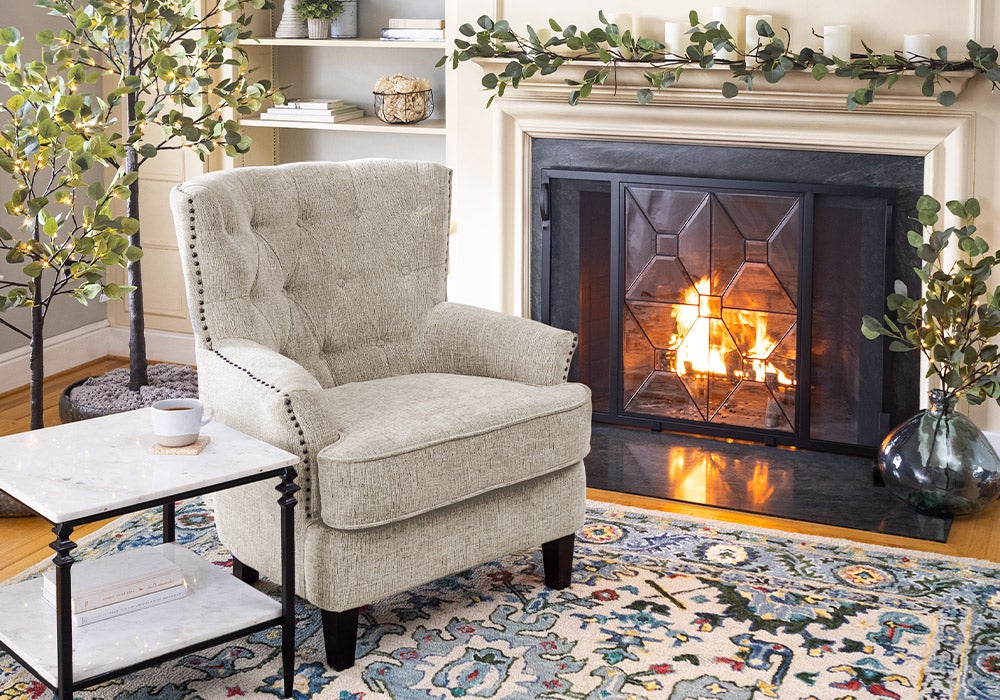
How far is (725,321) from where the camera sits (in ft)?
13.6

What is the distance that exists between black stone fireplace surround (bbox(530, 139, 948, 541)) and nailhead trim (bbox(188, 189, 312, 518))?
4.76 feet

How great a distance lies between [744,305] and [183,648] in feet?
7.88

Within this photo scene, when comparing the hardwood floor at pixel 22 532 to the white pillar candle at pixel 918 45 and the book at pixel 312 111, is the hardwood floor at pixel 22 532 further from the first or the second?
the white pillar candle at pixel 918 45

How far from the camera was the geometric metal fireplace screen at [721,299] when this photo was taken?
388 centimetres

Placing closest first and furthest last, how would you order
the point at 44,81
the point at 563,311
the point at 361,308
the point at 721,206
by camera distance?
the point at 361,308 < the point at 44,81 < the point at 721,206 < the point at 563,311

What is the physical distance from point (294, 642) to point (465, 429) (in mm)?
565

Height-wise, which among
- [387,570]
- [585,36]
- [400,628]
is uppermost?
[585,36]

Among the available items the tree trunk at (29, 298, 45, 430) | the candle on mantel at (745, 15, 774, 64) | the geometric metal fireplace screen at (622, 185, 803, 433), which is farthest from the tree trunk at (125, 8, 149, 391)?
the candle on mantel at (745, 15, 774, 64)

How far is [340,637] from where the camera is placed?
253cm

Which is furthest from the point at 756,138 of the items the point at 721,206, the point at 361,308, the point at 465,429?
the point at 465,429

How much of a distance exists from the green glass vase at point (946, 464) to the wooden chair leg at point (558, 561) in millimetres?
1089

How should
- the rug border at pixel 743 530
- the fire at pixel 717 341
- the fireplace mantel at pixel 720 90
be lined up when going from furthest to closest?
1. the fire at pixel 717 341
2. the fireplace mantel at pixel 720 90
3. the rug border at pixel 743 530

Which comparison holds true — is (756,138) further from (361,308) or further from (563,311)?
(361,308)

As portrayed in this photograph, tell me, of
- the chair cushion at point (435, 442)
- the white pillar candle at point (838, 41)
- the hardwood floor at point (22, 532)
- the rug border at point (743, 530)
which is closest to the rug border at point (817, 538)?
the rug border at point (743, 530)
